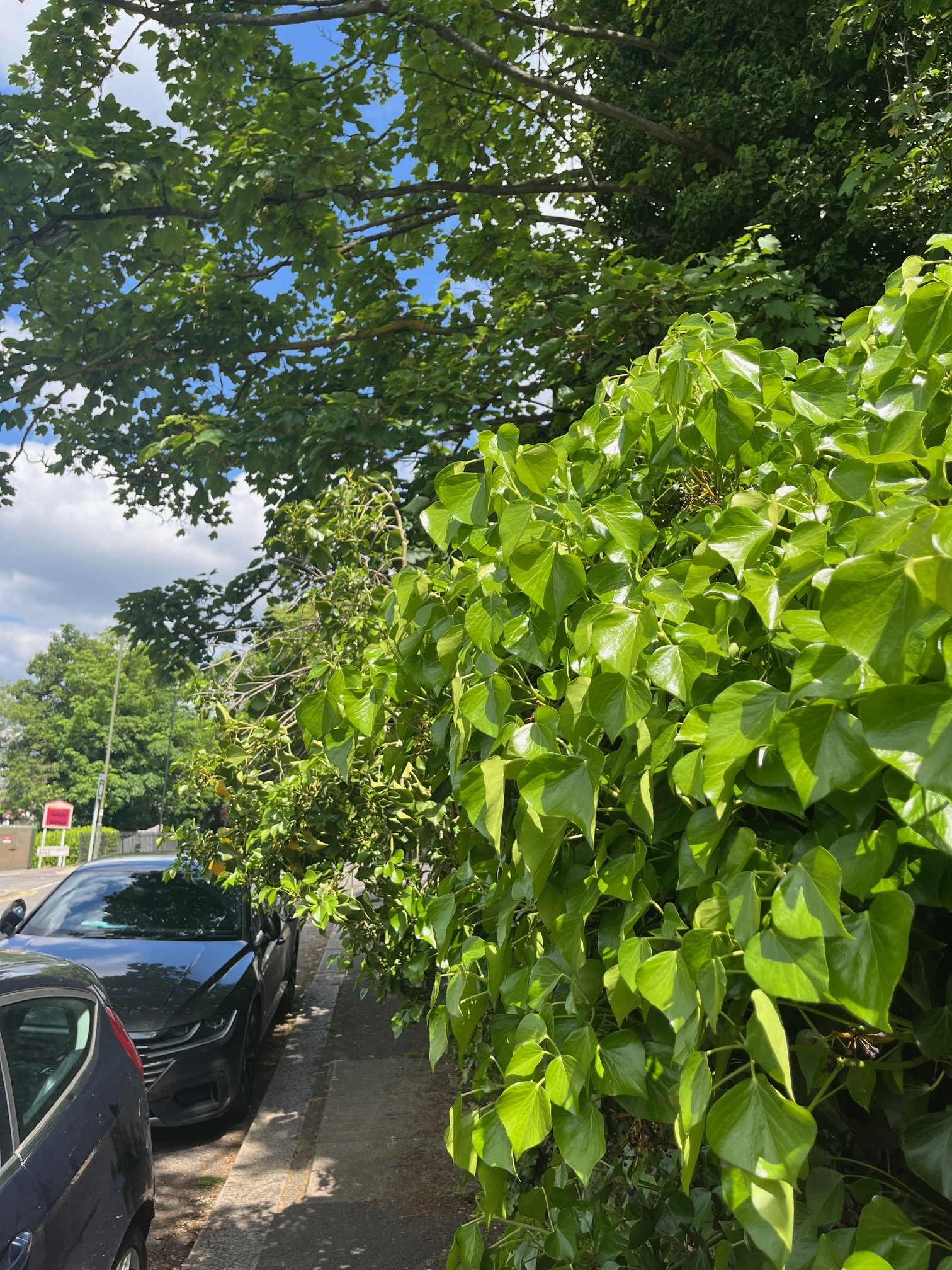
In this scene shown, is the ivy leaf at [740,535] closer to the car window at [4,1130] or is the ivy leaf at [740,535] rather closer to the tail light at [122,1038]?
the car window at [4,1130]

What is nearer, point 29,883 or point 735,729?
point 735,729

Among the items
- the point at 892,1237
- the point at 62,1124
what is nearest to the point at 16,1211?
the point at 62,1124

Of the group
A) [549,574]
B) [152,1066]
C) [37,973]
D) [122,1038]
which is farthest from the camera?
[152,1066]

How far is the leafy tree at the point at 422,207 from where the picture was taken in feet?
20.9

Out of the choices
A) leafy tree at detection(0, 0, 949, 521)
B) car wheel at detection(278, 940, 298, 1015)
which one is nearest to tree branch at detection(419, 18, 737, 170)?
leafy tree at detection(0, 0, 949, 521)

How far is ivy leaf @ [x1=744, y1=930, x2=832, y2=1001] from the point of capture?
90 centimetres

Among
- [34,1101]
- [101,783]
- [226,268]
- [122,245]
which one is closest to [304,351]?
[226,268]

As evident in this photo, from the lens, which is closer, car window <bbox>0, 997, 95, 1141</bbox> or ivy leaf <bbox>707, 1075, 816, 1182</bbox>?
ivy leaf <bbox>707, 1075, 816, 1182</bbox>

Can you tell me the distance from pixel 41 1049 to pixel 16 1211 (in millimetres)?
741

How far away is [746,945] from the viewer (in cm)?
95

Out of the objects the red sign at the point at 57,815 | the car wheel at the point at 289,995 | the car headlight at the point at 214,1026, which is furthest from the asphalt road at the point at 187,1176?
the red sign at the point at 57,815

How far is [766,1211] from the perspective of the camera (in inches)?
35.0

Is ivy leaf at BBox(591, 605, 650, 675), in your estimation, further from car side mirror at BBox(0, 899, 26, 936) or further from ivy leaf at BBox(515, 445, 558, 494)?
car side mirror at BBox(0, 899, 26, 936)

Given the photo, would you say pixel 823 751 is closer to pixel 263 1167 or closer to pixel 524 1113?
pixel 524 1113
